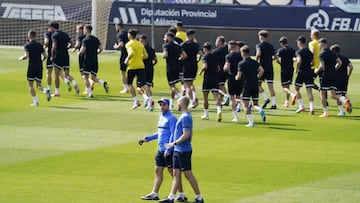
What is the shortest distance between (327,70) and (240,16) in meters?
19.7

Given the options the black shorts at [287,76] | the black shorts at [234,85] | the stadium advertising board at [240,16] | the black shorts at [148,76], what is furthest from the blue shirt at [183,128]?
the stadium advertising board at [240,16]

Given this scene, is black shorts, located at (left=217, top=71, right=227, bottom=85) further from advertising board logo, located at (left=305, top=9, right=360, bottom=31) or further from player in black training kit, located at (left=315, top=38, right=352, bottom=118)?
advertising board logo, located at (left=305, top=9, right=360, bottom=31)

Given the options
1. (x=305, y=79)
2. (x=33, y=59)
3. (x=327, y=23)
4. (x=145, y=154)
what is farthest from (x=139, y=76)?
(x=327, y=23)

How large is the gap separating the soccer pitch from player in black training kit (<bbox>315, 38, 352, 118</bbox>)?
601 millimetres

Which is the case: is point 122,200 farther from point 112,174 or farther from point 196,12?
point 196,12

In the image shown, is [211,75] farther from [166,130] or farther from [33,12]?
[33,12]

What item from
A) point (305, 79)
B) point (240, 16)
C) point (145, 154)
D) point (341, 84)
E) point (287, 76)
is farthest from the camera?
point (240, 16)

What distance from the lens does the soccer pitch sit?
2208 centimetres

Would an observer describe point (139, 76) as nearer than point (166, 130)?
No

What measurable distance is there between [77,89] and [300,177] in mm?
16581

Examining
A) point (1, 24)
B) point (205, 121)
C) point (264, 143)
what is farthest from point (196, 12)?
point (264, 143)

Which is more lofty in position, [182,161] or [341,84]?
[341,84]

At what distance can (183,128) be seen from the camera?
20.0 meters

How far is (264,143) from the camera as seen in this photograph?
28.9 m
